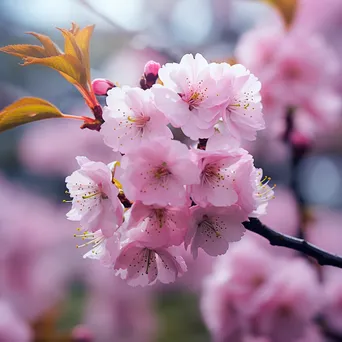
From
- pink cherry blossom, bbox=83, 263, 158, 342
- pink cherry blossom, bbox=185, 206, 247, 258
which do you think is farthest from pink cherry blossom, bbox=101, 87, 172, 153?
pink cherry blossom, bbox=83, 263, 158, 342

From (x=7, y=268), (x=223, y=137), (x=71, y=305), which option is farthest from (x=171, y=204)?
(x=71, y=305)

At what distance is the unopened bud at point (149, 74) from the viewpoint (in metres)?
0.75

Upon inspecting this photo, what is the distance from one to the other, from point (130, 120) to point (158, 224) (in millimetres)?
133

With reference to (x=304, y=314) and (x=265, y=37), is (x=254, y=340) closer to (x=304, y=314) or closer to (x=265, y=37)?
(x=304, y=314)

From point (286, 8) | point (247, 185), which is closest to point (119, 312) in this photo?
point (286, 8)

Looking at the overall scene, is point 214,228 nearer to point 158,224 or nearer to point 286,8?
point 158,224

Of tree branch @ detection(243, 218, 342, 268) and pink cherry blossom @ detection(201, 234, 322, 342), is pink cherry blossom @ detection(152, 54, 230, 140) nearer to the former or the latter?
tree branch @ detection(243, 218, 342, 268)

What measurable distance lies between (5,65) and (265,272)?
208 inches

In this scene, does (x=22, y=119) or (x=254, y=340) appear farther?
(x=254, y=340)

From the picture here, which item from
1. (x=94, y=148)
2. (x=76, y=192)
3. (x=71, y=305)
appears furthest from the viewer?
→ (x=94, y=148)

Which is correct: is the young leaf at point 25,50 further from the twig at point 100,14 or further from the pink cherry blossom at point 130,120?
the twig at point 100,14

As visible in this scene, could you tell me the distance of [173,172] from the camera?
66cm

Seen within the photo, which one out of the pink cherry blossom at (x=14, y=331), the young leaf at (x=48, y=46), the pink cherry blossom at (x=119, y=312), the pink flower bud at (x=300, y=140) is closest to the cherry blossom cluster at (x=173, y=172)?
the young leaf at (x=48, y=46)

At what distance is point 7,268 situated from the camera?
8.55 ft
